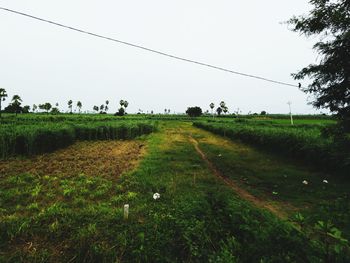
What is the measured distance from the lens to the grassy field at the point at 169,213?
284cm

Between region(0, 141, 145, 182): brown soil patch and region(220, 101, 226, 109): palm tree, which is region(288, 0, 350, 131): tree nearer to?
region(0, 141, 145, 182): brown soil patch

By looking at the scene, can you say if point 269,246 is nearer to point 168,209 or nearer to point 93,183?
point 168,209

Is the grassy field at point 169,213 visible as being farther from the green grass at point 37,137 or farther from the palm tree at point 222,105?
the palm tree at point 222,105

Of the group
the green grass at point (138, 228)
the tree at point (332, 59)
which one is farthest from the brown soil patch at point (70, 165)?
the tree at point (332, 59)

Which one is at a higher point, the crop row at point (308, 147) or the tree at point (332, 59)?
the tree at point (332, 59)

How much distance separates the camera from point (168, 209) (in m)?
5.72

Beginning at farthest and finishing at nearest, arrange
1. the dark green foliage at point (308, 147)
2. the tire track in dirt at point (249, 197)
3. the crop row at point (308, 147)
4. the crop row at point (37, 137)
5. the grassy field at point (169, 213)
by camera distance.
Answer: the crop row at point (37, 137) < the crop row at point (308, 147) < the dark green foliage at point (308, 147) < the tire track in dirt at point (249, 197) < the grassy field at point (169, 213)

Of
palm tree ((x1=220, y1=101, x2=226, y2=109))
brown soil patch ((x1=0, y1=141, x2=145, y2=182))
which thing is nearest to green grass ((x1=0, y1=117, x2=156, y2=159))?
brown soil patch ((x1=0, y1=141, x2=145, y2=182))

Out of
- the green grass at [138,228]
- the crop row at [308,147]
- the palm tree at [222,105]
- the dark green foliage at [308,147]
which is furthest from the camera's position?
the palm tree at [222,105]

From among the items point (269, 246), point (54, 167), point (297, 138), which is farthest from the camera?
point (297, 138)

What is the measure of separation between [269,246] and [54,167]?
32.2 feet

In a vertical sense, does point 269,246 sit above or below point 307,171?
above

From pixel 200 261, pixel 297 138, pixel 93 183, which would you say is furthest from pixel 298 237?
pixel 297 138

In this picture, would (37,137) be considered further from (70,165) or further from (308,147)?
(308,147)
